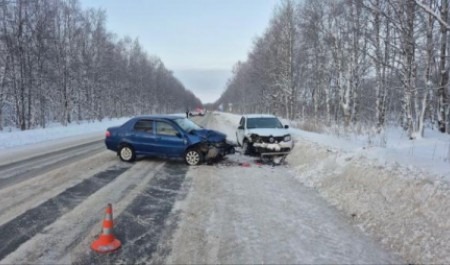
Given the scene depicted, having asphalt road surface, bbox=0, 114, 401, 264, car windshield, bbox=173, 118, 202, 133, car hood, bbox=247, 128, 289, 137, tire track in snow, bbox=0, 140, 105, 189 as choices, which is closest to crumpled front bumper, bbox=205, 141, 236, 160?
car windshield, bbox=173, 118, 202, 133

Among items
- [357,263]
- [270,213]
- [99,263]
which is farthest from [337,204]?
[99,263]

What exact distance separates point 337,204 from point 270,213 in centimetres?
165

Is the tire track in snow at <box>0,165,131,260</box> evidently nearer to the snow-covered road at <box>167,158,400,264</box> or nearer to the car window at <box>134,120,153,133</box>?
the snow-covered road at <box>167,158,400,264</box>

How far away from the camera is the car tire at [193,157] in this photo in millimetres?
12305

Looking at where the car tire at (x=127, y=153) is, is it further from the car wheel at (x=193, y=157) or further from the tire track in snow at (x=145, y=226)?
the tire track in snow at (x=145, y=226)

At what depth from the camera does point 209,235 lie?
18.0 ft

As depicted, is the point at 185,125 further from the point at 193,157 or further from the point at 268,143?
the point at 268,143

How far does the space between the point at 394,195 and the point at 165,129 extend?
26.5 ft

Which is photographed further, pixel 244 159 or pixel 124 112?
pixel 124 112

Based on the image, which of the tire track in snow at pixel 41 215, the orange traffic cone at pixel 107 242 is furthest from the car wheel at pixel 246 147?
the orange traffic cone at pixel 107 242

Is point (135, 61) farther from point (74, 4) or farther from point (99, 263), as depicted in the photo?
point (99, 263)

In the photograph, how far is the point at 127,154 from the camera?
12914 mm

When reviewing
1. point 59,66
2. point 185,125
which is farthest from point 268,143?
point 59,66

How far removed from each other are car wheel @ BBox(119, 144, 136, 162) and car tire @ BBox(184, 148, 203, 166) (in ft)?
6.45
